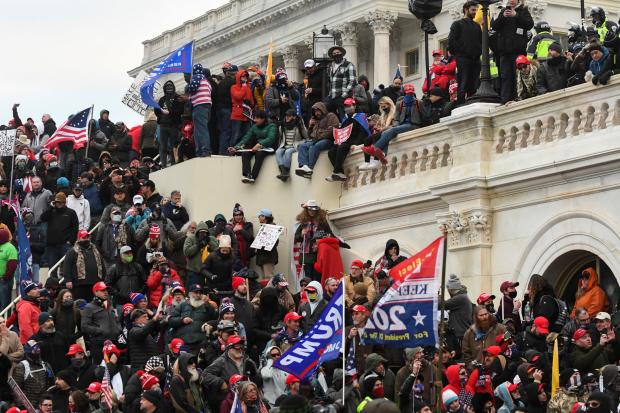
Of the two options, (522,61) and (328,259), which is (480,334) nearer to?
(522,61)

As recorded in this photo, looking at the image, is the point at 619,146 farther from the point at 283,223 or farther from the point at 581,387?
the point at 283,223

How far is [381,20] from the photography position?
81.1 metres

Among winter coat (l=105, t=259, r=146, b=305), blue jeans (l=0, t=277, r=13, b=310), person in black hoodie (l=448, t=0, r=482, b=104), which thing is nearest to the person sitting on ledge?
winter coat (l=105, t=259, r=146, b=305)

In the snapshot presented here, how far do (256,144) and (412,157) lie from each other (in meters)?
3.70

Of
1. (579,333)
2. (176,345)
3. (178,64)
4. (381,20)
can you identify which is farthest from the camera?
(381,20)

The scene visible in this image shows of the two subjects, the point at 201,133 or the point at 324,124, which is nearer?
the point at 324,124

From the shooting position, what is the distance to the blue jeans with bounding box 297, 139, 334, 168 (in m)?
31.7

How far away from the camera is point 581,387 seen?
21891 mm

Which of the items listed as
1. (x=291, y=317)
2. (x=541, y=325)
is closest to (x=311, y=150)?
(x=291, y=317)

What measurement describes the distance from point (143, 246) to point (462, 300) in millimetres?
6947

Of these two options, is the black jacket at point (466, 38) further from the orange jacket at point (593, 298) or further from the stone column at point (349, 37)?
the stone column at point (349, 37)

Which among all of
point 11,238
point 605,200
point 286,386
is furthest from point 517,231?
point 11,238

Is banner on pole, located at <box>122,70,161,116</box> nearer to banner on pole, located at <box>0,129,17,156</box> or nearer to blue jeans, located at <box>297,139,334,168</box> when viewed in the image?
banner on pole, located at <box>0,129,17,156</box>

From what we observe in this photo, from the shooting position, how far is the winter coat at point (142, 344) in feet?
89.7
